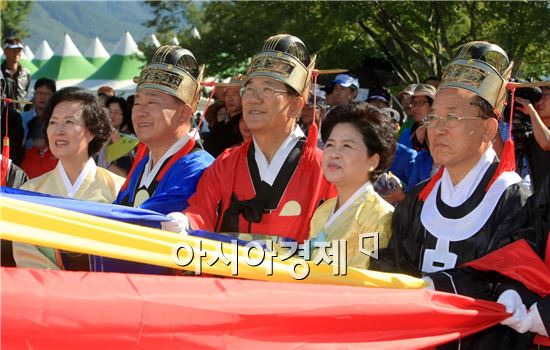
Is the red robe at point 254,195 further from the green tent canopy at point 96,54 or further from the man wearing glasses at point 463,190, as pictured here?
the green tent canopy at point 96,54

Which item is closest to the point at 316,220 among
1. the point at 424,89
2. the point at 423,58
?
the point at 424,89

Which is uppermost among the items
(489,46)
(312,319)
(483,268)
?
(489,46)

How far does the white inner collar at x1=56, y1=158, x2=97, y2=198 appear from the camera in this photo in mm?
4848

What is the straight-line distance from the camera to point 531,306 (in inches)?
121

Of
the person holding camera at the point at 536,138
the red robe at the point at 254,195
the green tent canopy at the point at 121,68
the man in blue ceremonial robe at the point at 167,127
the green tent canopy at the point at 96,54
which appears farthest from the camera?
the green tent canopy at the point at 96,54

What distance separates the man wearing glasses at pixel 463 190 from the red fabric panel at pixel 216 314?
23 centimetres

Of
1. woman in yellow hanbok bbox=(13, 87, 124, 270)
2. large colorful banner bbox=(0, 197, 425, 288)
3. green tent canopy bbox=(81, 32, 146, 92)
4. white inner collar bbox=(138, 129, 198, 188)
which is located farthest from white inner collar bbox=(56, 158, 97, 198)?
green tent canopy bbox=(81, 32, 146, 92)

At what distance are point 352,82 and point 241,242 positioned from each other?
13.2ft

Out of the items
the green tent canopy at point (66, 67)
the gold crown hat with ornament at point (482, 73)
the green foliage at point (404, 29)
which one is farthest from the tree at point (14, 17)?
the gold crown hat with ornament at point (482, 73)

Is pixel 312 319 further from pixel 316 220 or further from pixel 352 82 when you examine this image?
pixel 352 82

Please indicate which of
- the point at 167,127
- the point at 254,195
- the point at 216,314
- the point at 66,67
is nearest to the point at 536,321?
the point at 216,314

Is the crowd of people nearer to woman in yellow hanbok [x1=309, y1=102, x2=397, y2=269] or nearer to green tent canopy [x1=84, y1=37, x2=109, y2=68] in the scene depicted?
woman in yellow hanbok [x1=309, y1=102, x2=397, y2=269]

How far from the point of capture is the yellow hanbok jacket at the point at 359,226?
3.63m

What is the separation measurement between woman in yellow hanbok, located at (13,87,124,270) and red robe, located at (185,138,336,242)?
88cm
